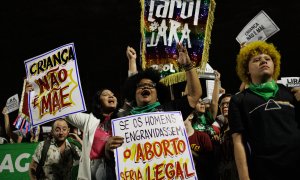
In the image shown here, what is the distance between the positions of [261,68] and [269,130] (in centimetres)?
53

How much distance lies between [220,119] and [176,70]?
3.46ft

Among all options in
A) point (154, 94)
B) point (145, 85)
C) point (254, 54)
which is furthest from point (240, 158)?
point (145, 85)

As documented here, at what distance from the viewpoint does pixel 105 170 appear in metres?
3.70

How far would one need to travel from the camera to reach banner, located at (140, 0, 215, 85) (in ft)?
15.9

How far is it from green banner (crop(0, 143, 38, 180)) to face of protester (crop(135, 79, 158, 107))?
11.8ft

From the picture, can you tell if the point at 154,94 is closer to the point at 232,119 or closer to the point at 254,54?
the point at 232,119

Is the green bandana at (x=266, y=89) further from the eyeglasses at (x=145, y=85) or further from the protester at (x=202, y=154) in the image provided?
the protester at (x=202, y=154)

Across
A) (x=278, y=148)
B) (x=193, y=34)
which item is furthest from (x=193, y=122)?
(x=278, y=148)

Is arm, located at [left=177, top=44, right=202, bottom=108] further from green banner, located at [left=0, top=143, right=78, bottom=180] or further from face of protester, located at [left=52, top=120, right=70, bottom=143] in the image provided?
green banner, located at [left=0, top=143, right=78, bottom=180]

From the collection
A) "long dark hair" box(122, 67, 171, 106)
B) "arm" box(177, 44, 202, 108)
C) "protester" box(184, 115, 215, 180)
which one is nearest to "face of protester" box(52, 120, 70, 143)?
"long dark hair" box(122, 67, 171, 106)

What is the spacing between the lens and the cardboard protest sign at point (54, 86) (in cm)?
433

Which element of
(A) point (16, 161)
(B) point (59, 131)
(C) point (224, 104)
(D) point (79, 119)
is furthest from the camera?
(A) point (16, 161)

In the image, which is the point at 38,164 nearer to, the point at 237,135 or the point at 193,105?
the point at 193,105

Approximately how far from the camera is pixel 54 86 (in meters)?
4.53
